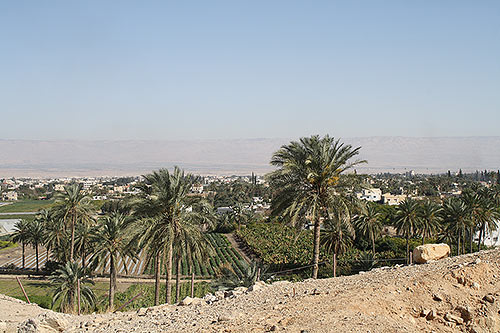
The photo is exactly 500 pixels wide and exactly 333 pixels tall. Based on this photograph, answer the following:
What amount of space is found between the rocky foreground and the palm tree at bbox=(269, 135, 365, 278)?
17.9ft

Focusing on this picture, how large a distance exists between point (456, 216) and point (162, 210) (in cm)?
2622

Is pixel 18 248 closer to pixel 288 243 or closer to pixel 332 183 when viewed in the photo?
pixel 288 243

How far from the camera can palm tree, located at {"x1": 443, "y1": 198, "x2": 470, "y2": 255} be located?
32.4m

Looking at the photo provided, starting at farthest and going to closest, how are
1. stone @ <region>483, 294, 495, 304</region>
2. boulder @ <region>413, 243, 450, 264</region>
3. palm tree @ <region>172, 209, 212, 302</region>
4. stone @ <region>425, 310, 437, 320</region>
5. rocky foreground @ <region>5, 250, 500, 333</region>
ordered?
palm tree @ <region>172, 209, 212, 302</region> → boulder @ <region>413, 243, 450, 264</region> → stone @ <region>483, 294, 495, 304</region> → stone @ <region>425, 310, 437, 320</region> → rocky foreground @ <region>5, 250, 500, 333</region>

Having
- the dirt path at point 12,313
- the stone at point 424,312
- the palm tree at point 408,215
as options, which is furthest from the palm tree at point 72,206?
the stone at point 424,312

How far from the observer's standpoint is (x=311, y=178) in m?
15.6

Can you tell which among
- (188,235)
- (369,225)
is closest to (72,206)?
(188,235)

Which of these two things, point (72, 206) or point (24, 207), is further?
point (24, 207)

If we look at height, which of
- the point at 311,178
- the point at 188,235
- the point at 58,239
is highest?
the point at 311,178

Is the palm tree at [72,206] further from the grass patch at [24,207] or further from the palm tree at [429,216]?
the grass patch at [24,207]

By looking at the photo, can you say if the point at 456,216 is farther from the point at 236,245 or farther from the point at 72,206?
the point at 236,245

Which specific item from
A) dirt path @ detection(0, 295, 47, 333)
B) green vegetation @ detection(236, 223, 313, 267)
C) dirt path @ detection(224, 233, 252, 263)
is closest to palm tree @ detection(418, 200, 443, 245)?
green vegetation @ detection(236, 223, 313, 267)

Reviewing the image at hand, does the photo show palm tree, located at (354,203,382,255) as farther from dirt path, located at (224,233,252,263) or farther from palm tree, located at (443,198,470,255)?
dirt path, located at (224,233,252,263)

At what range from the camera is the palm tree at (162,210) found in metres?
15.0
